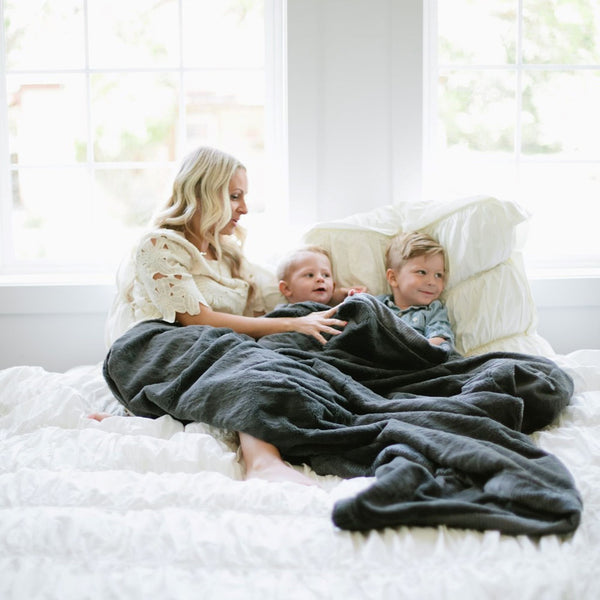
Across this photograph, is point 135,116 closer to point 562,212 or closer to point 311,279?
point 311,279

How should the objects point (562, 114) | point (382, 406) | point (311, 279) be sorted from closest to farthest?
point (382, 406) < point (311, 279) < point (562, 114)

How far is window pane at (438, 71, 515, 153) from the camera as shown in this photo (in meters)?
2.80

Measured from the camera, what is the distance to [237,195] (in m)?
2.32

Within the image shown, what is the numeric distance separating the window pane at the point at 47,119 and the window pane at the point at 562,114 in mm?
1711

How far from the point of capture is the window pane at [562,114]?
111 inches

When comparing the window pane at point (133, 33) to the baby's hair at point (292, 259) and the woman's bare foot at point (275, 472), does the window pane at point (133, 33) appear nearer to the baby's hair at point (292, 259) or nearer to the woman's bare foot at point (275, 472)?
the baby's hair at point (292, 259)

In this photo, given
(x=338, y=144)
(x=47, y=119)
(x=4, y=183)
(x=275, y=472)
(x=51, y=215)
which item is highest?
(x=47, y=119)

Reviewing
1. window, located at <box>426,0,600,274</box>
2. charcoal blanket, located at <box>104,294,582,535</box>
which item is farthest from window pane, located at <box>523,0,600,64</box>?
charcoal blanket, located at <box>104,294,582,535</box>

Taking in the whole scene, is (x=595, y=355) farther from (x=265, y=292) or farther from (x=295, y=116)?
(x=295, y=116)

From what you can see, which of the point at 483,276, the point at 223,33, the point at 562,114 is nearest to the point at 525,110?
the point at 562,114

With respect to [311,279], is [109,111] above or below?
above

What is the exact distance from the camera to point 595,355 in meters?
2.20

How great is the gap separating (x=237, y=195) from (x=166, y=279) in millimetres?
385

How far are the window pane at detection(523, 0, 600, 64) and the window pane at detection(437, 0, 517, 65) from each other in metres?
0.07
